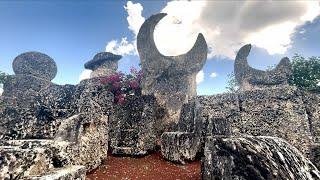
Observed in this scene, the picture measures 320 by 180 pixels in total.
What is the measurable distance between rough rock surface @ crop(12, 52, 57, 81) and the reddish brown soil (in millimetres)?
18657

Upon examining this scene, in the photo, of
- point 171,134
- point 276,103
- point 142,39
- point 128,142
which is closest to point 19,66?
point 142,39

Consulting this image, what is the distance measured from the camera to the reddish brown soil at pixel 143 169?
25.2 feet

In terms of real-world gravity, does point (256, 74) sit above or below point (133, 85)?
above

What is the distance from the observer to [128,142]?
34.1 ft

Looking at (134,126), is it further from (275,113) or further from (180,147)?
(275,113)

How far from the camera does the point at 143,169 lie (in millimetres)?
8391

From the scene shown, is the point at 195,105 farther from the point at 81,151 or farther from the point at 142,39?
the point at 142,39

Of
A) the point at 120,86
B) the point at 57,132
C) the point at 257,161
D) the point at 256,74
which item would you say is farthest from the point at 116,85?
the point at 257,161

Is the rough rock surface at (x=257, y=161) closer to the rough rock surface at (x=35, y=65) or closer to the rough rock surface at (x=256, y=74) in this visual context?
the rough rock surface at (x=256, y=74)

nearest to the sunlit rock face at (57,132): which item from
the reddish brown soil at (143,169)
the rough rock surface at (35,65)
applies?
the reddish brown soil at (143,169)

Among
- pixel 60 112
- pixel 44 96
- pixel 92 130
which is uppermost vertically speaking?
pixel 44 96

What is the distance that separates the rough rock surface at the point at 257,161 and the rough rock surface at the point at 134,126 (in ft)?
21.9

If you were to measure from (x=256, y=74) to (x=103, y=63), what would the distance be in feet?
45.1

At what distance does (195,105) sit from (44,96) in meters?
5.72
